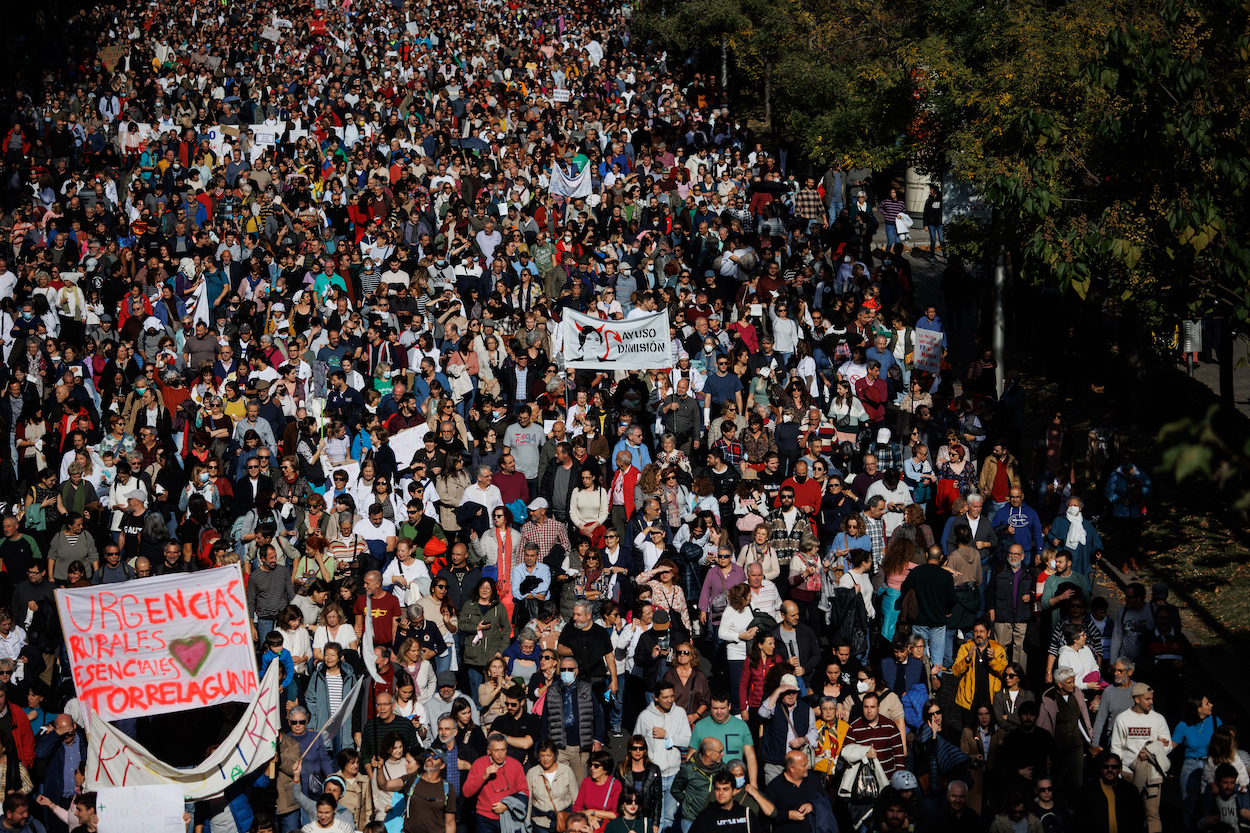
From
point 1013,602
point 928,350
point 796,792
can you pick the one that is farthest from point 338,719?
point 928,350

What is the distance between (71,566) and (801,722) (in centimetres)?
732

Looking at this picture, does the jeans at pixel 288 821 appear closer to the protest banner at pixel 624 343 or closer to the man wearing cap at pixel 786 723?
the man wearing cap at pixel 786 723

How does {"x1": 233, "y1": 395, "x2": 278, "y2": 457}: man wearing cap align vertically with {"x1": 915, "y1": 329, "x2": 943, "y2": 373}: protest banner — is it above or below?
below

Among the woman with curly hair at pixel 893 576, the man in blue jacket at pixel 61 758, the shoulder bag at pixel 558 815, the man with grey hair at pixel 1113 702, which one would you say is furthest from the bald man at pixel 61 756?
the man with grey hair at pixel 1113 702

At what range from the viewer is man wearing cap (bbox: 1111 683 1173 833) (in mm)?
11289

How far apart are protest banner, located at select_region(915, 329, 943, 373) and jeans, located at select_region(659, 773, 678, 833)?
8.58 meters

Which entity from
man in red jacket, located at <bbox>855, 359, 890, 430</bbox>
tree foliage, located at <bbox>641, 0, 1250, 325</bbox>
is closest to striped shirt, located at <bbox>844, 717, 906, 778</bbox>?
tree foliage, located at <bbox>641, 0, 1250, 325</bbox>

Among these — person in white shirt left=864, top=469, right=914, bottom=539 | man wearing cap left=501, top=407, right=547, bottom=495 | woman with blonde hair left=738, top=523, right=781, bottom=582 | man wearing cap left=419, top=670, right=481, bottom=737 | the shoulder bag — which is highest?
man wearing cap left=501, top=407, right=547, bottom=495

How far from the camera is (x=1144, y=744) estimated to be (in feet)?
37.3

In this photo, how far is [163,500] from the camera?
15.8 metres

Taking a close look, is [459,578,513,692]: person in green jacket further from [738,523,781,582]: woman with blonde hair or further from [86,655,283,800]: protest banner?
[738,523,781,582]: woman with blonde hair

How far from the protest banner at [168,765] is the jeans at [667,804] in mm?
3108

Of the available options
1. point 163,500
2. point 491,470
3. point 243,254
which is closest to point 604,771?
point 491,470

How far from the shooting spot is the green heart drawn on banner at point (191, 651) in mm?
12156
